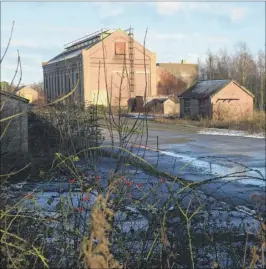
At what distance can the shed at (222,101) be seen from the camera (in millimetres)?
38500

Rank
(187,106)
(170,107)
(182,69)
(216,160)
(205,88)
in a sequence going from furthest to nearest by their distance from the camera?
(182,69) → (170,107) → (187,106) → (205,88) → (216,160)

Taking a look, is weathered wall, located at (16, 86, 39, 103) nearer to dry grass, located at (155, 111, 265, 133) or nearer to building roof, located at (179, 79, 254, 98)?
dry grass, located at (155, 111, 265, 133)

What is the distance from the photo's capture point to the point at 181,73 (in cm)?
8856

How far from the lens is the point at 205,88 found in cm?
→ 4209

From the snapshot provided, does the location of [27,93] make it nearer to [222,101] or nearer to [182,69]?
[222,101]

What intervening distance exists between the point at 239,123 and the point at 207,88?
8.15m

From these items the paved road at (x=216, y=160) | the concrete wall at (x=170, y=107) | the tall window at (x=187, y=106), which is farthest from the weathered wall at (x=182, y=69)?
the paved road at (x=216, y=160)

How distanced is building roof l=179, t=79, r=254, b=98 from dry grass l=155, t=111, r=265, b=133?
9.46 feet

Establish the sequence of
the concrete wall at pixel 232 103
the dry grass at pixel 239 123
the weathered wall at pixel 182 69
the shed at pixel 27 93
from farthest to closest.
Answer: the weathered wall at pixel 182 69
the concrete wall at pixel 232 103
the dry grass at pixel 239 123
the shed at pixel 27 93

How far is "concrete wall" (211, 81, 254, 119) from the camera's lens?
125 ft

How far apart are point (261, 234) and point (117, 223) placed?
140 cm

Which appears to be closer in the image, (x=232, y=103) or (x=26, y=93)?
(x=26, y=93)

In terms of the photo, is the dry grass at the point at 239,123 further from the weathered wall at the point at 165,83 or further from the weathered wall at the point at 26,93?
the weathered wall at the point at 165,83

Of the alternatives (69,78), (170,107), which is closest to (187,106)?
(170,107)
